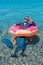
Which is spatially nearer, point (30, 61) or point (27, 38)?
point (30, 61)

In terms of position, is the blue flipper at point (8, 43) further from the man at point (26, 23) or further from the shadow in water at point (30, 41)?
the man at point (26, 23)

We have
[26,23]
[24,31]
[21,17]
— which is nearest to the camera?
[24,31]

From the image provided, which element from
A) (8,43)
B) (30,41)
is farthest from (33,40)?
(8,43)

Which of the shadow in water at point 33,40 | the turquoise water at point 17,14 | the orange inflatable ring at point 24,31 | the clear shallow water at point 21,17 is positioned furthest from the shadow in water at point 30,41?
the turquoise water at point 17,14

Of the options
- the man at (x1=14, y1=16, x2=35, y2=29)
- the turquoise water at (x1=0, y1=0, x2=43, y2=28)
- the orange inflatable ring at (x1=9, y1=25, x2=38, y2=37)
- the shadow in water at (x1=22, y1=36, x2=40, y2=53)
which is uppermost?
the man at (x1=14, y1=16, x2=35, y2=29)

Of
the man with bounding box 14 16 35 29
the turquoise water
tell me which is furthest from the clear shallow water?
the man with bounding box 14 16 35 29

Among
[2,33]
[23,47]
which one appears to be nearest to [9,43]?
[23,47]

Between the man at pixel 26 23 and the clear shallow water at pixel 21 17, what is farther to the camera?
the man at pixel 26 23

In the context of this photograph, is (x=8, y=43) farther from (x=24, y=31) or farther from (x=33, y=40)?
(x=33, y=40)

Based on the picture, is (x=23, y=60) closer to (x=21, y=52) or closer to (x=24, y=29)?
(x=21, y=52)

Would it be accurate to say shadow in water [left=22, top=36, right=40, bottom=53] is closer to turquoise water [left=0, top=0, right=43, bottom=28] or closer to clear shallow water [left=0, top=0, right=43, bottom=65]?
clear shallow water [left=0, top=0, right=43, bottom=65]

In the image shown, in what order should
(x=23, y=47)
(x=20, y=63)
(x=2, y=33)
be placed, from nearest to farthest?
(x=20, y=63), (x=23, y=47), (x=2, y=33)

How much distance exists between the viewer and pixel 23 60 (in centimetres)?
740

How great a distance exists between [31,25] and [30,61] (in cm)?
188
